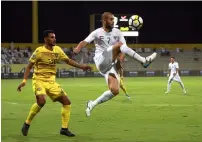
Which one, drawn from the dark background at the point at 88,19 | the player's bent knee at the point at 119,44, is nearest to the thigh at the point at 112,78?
the player's bent knee at the point at 119,44

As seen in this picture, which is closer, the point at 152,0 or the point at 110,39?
the point at 110,39

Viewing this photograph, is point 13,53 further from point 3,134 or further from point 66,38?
point 3,134

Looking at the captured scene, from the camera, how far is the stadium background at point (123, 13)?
46562 millimetres

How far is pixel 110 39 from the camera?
10102mm

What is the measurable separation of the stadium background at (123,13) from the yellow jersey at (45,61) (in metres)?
34.9

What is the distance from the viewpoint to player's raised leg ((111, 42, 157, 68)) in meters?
9.10

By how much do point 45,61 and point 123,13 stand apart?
40.3m

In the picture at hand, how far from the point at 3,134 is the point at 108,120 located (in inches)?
133

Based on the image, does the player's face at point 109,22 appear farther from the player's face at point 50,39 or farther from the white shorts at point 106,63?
the player's face at point 50,39

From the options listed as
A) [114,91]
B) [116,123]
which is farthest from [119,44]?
[116,123]

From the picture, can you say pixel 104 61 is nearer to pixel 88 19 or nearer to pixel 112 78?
pixel 112 78

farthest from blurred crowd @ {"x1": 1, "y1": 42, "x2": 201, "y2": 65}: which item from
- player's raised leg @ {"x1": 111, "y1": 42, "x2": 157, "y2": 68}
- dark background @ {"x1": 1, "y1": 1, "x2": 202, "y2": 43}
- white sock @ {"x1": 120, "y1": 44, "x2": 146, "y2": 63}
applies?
white sock @ {"x1": 120, "y1": 44, "x2": 146, "y2": 63}

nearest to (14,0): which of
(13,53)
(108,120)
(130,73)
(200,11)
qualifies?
(13,53)

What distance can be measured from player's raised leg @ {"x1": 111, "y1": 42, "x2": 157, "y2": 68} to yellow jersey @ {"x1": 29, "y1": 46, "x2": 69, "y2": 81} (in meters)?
1.15
